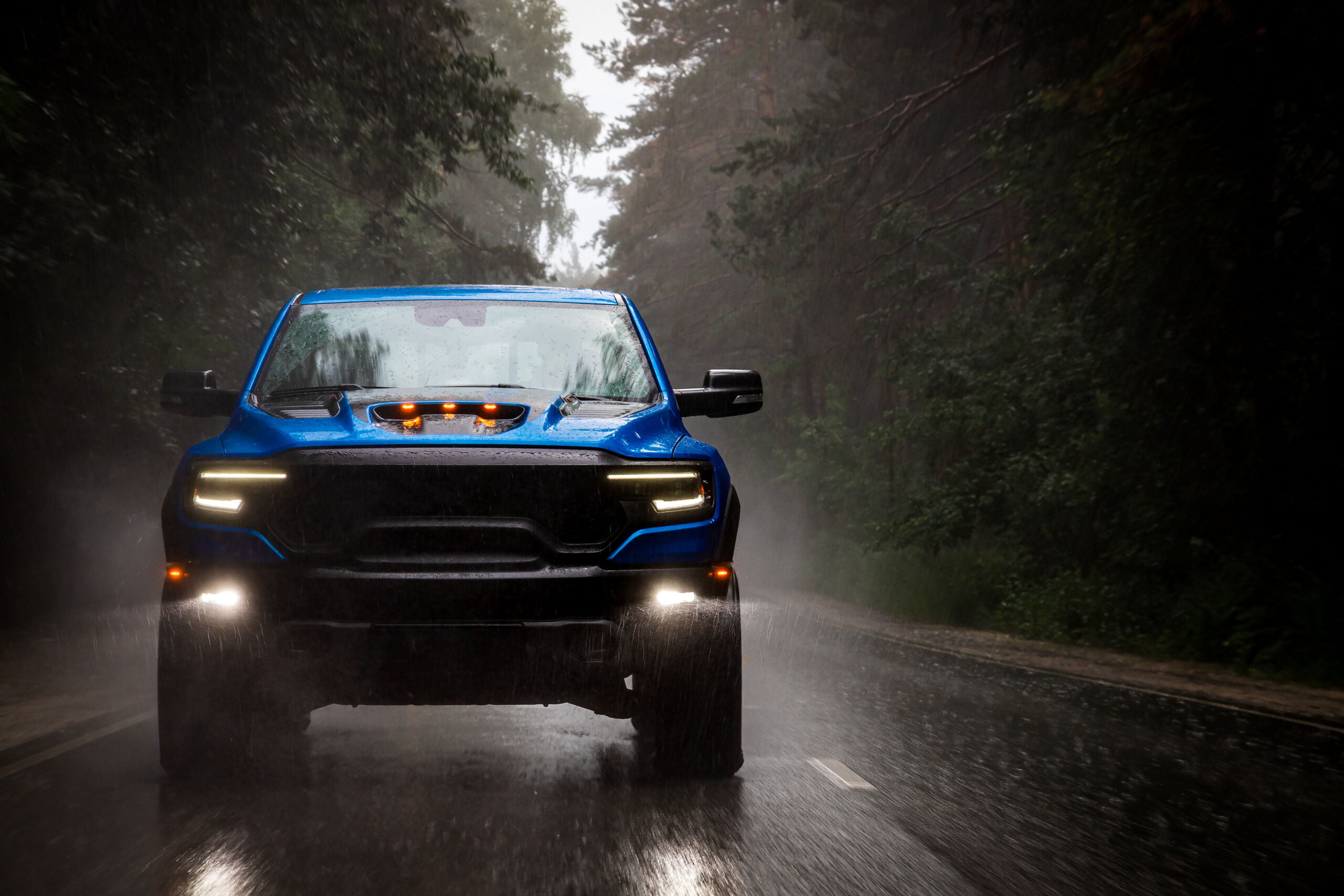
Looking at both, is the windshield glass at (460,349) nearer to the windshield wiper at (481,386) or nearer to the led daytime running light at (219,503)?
the windshield wiper at (481,386)

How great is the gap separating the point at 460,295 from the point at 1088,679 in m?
7.14

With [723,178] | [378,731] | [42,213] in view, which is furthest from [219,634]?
[723,178]

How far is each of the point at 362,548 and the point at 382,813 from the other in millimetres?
1104

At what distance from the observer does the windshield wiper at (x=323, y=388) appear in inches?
237

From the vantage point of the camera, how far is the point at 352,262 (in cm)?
2494

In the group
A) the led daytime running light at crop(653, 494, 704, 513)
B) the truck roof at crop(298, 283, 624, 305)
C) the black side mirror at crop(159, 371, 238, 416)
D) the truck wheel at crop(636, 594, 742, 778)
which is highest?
the truck roof at crop(298, 283, 624, 305)

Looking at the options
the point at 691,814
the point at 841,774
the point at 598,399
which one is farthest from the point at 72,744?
the point at 841,774

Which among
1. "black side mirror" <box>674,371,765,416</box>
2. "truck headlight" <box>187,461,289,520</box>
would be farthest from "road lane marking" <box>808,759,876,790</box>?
"truck headlight" <box>187,461,289,520</box>

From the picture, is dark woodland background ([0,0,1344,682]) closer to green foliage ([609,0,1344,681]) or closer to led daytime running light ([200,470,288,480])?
green foliage ([609,0,1344,681])

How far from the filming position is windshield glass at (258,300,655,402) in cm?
619

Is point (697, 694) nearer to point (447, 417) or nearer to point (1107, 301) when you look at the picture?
point (447, 417)

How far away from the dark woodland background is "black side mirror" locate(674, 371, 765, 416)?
17.1 feet

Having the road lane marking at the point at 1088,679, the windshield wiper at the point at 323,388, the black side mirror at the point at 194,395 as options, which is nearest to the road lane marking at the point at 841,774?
the windshield wiper at the point at 323,388

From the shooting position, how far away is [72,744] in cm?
692
